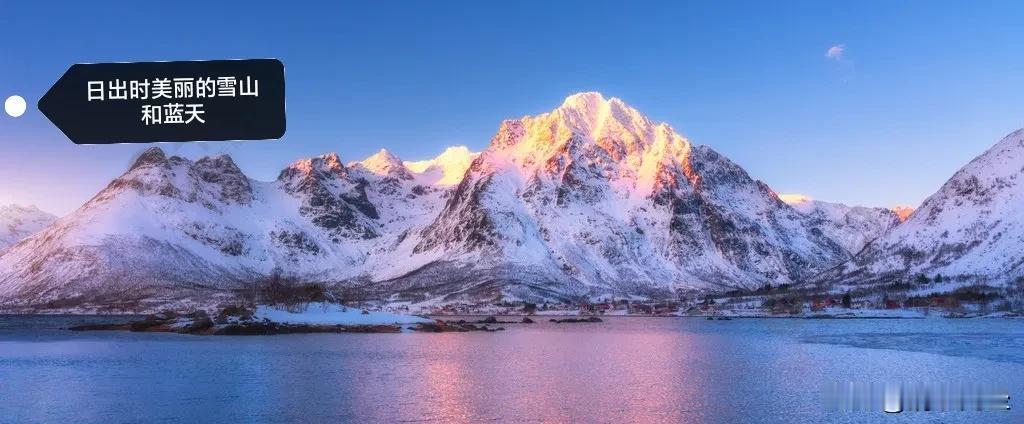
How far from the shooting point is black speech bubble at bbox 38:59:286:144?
14562 mm

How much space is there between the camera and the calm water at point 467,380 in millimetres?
48875

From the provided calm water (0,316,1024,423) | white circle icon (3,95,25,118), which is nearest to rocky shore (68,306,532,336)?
calm water (0,316,1024,423)

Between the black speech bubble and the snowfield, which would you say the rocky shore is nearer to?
the snowfield

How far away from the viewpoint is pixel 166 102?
47.7ft

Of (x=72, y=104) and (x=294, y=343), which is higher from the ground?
(x=72, y=104)

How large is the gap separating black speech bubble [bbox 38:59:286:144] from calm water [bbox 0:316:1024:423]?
34.0 meters

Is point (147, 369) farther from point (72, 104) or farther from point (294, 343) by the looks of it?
point (72, 104)

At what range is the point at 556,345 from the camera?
126 meters

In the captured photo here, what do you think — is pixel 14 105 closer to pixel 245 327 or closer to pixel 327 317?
pixel 245 327

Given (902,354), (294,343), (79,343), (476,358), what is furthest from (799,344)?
(79,343)

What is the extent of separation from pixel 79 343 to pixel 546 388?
94276 millimetres

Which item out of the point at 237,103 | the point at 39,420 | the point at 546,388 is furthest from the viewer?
the point at 546,388

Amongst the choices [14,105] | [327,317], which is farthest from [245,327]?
[14,105]

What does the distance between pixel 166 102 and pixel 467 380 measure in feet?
189
